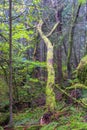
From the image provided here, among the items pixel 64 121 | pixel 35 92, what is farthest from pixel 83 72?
pixel 64 121

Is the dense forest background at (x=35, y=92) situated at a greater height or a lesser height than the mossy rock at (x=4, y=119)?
greater

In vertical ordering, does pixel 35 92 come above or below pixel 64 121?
below

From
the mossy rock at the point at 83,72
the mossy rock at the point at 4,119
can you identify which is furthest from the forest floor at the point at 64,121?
the mossy rock at the point at 83,72

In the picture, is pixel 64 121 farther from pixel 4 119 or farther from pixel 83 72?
pixel 83 72

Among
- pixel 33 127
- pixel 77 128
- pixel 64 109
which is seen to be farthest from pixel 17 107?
pixel 77 128

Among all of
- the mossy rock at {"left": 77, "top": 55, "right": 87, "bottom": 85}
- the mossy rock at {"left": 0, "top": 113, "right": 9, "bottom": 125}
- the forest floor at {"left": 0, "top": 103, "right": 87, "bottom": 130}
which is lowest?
the mossy rock at {"left": 0, "top": 113, "right": 9, "bottom": 125}

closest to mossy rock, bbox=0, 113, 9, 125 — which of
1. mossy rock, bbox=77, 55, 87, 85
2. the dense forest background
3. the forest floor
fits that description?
the dense forest background

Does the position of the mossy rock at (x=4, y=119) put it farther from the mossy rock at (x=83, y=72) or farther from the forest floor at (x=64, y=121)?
the mossy rock at (x=83, y=72)

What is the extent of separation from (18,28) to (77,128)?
5.41 meters

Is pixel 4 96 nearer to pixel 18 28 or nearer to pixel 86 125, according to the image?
pixel 18 28

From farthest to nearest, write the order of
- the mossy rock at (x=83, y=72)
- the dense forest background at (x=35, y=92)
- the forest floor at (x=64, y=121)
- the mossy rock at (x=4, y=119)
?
the mossy rock at (x=83, y=72) → the mossy rock at (x=4, y=119) → the dense forest background at (x=35, y=92) → the forest floor at (x=64, y=121)

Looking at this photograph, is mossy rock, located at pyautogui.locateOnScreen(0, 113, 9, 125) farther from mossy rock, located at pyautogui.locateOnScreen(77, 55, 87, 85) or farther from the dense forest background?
mossy rock, located at pyautogui.locateOnScreen(77, 55, 87, 85)

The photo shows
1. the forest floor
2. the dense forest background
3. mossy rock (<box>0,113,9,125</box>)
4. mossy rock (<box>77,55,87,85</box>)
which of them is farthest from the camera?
mossy rock (<box>77,55,87,85</box>)

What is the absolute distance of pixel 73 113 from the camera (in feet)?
22.9
